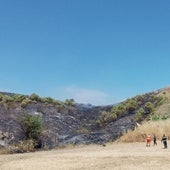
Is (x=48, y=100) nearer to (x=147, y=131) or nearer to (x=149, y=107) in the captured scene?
(x=149, y=107)

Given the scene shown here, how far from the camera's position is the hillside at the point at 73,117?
42.5 metres

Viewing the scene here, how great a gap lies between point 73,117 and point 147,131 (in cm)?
1213

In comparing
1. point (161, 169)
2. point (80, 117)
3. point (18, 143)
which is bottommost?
point (161, 169)

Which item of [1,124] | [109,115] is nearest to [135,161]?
[1,124]

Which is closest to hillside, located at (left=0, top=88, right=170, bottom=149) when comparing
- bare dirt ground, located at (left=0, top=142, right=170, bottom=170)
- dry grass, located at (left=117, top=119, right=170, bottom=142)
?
dry grass, located at (left=117, top=119, right=170, bottom=142)

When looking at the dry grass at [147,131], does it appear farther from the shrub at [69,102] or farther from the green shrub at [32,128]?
the shrub at [69,102]

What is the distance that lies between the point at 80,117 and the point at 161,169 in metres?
29.2

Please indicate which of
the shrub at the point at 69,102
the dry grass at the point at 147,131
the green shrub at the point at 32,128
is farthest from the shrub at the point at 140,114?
the green shrub at the point at 32,128

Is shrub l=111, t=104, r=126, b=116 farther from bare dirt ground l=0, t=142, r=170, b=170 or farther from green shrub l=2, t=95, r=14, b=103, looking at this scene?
bare dirt ground l=0, t=142, r=170, b=170

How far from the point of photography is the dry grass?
40281 millimetres

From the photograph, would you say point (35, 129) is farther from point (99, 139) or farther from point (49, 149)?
point (99, 139)

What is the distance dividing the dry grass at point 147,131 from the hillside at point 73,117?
2.14 m

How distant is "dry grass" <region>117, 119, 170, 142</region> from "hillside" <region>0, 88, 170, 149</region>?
84.4 inches

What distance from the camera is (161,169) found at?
23.0 m
